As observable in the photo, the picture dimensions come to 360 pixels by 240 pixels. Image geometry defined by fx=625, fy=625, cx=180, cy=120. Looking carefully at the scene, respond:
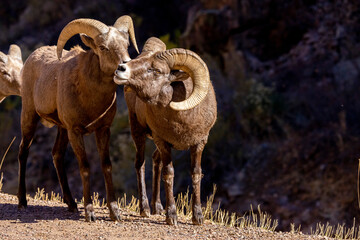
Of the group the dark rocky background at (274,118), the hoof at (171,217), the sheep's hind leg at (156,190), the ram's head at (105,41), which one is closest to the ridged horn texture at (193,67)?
the ram's head at (105,41)

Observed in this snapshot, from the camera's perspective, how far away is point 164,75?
7.16m

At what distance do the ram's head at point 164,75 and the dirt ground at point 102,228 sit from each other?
1410 millimetres

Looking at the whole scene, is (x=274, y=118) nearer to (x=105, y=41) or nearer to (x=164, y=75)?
(x=164, y=75)

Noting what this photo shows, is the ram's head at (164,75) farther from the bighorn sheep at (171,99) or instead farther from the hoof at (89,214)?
the hoof at (89,214)

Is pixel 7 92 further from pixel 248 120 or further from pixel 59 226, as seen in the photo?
pixel 248 120

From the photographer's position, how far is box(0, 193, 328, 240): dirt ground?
22.0 ft

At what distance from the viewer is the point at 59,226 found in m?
7.11

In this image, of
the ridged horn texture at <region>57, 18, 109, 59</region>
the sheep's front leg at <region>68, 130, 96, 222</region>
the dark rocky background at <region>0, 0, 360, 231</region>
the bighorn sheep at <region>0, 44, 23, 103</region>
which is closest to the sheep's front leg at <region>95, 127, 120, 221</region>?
the sheep's front leg at <region>68, 130, 96, 222</region>

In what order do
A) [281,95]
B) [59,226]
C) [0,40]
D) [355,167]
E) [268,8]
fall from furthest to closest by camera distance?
[0,40], [268,8], [281,95], [355,167], [59,226]

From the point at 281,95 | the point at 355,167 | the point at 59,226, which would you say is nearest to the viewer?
the point at 59,226

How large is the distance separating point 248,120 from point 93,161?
498 centimetres

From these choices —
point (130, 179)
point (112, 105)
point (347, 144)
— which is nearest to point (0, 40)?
point (130, 179)

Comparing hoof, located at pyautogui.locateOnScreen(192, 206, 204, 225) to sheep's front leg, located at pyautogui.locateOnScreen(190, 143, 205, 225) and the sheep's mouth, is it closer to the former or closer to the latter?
sheep's front leg, located at pyautogui.locateOnScreen(190, 143, 205, 225)

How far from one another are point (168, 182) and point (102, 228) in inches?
38.4
